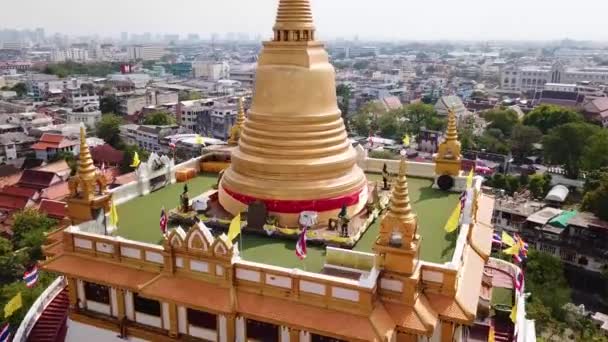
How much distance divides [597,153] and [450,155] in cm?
4661

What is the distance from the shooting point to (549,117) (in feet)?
263

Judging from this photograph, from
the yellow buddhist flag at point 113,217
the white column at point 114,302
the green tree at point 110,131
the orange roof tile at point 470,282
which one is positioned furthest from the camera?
the green tree at point 110,131

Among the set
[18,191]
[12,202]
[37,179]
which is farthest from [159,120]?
[12,202]

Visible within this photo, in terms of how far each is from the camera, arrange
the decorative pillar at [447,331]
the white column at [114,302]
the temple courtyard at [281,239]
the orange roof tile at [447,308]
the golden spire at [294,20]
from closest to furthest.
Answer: the orange roof tile at [447,308]
the decorative pillar at [447,331]
the temple courtyard at [281,239]
the white column at [114,302]
the golden spire at [294,20]

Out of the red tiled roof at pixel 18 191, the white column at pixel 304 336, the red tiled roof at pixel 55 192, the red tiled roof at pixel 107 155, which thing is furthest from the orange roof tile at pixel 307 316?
the red tiled roof at pixel 107 155

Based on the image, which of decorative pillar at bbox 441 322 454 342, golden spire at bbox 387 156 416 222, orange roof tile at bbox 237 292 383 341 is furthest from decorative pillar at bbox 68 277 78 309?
decorative pillar at bbox 441 322 454 342

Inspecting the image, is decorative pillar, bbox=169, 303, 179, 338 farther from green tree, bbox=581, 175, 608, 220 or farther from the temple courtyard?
green tree, bbox=581, 175, 608, 220

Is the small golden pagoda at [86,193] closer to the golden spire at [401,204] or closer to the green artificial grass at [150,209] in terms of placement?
the green artificial grass at [150,209]

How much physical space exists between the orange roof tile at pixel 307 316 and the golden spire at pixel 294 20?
987cm

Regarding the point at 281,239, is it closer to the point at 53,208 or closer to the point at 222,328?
the point at 222,328

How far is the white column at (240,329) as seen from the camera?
15.3m

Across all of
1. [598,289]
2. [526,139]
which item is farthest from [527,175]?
[598,289]

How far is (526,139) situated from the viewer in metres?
74.7

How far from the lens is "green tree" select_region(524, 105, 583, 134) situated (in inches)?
3105
